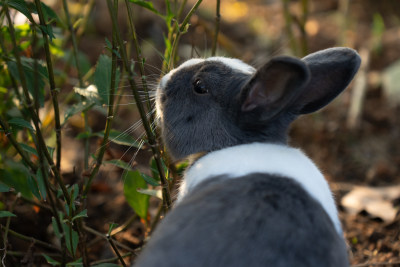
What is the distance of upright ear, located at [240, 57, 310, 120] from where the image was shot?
2268mm

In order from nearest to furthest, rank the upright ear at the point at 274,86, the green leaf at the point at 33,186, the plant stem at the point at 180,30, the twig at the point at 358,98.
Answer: the upright ear at the point at 274,86 → the green leaf at the point at 33,186 → the plant stem at the point at 180,30 → the twig at the point at 358,98

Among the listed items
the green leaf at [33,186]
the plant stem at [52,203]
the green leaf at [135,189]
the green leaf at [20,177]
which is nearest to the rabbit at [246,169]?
the green leaf at [135,189]

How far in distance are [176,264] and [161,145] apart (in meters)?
1.40

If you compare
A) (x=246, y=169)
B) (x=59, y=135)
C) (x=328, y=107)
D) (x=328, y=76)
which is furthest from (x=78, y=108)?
(x=328, y=107)

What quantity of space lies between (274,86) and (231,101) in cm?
38

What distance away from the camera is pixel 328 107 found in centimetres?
559

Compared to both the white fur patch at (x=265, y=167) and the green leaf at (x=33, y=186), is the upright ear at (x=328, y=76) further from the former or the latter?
the green leaf at (x=33, y=186)

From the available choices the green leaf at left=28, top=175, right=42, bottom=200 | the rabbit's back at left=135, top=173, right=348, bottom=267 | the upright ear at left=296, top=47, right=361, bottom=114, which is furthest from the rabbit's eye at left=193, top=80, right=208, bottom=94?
the green leaf at left=28, top=175, right=42, bottom=200

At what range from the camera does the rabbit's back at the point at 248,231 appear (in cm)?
191

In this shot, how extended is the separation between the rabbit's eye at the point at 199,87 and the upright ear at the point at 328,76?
51 centimetres

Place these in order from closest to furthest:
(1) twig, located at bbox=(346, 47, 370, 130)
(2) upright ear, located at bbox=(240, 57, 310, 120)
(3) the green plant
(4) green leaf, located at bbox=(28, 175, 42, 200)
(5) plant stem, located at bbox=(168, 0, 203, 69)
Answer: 1. (2) upright ear, located at bbox=(240, 57, 310, 120)
2. (3) the green plant
3. (4) green leaf, located at bbox=(28, 175, 42, 200)
4. (5) plant stem, located at bbox=(168, 0, 203, 69)
5. (1) twig, located at bbox=(346, 47, 370, 130)

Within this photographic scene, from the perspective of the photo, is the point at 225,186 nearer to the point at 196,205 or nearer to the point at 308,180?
the point at 196,205

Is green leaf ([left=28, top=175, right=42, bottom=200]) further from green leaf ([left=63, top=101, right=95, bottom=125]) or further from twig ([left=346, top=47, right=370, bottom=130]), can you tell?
twig ([left=346, top=47, right=370, bottom=130])

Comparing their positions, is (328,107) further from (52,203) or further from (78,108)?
(52,203)
